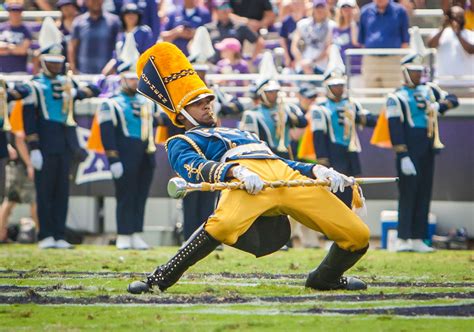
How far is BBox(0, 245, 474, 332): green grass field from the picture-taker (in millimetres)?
7465

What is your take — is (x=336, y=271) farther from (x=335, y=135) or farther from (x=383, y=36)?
(x=383, y=36)

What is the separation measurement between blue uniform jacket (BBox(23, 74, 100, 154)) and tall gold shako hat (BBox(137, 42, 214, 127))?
5866mm

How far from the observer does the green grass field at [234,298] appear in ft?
24.5

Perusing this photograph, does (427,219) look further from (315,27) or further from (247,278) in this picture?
(247,278)

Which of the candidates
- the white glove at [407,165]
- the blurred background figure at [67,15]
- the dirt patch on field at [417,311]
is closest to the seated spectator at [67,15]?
the blurred background figure at [67,15]

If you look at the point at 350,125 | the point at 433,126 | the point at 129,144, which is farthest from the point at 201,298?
the point at 350,125

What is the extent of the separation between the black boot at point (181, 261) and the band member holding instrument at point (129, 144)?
6336 millimetres

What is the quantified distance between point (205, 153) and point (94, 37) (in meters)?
8.51

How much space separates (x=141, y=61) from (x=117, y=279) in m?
1.86

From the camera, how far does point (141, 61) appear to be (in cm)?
950

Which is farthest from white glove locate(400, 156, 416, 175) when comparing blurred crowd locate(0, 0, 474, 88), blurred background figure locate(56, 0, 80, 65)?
blurred background figure locate(56, 0, 80, 65)

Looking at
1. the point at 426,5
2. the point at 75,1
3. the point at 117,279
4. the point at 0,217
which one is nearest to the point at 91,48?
the point at 75,1

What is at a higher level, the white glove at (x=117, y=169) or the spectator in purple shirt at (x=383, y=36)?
the spectator in purple shirt at (x=383, y=36)

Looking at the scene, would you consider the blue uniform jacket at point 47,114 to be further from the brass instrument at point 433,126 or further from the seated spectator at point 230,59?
the brass instrument at point 433,126
